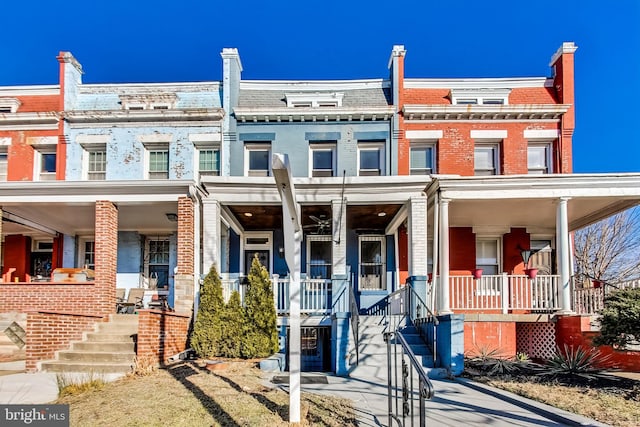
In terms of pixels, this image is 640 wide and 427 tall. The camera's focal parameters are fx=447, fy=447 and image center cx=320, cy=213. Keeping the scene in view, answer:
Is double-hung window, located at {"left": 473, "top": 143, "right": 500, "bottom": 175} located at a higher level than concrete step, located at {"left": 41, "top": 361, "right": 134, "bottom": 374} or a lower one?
higher

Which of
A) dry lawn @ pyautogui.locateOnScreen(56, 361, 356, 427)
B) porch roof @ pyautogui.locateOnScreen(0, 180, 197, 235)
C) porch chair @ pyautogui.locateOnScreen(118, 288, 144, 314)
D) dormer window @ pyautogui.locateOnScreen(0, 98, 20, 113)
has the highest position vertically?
dormer window @ pyautogui.locateOnScreen(0, 98, 20, 113)

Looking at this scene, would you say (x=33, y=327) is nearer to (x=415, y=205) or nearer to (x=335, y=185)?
(x=335, y=185)

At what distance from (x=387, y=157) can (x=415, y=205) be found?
302cm

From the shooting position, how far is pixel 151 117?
13078 millimetres

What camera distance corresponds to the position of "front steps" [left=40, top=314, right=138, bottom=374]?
7.57 m

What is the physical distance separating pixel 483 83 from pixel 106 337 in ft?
40.5

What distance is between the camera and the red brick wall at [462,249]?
1324 cm

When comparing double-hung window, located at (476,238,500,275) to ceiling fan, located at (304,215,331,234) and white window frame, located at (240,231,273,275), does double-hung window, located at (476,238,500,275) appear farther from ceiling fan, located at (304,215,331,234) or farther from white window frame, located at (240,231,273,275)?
white window frame, located at (240,231,273,275)

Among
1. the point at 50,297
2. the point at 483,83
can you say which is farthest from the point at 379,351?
the point at 483,83

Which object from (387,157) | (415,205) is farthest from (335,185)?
(387,157)

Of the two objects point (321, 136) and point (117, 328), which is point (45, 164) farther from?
point (321, 136)

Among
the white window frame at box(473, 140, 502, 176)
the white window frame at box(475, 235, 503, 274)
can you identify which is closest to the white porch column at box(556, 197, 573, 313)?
the white window frame at box(473, 140, 502, 176)

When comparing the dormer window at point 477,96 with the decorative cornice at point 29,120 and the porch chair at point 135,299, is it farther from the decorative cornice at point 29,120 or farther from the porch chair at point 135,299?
the decorative cornice at point 29,120

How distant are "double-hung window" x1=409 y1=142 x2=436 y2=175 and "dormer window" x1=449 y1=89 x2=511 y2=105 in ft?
5.40
